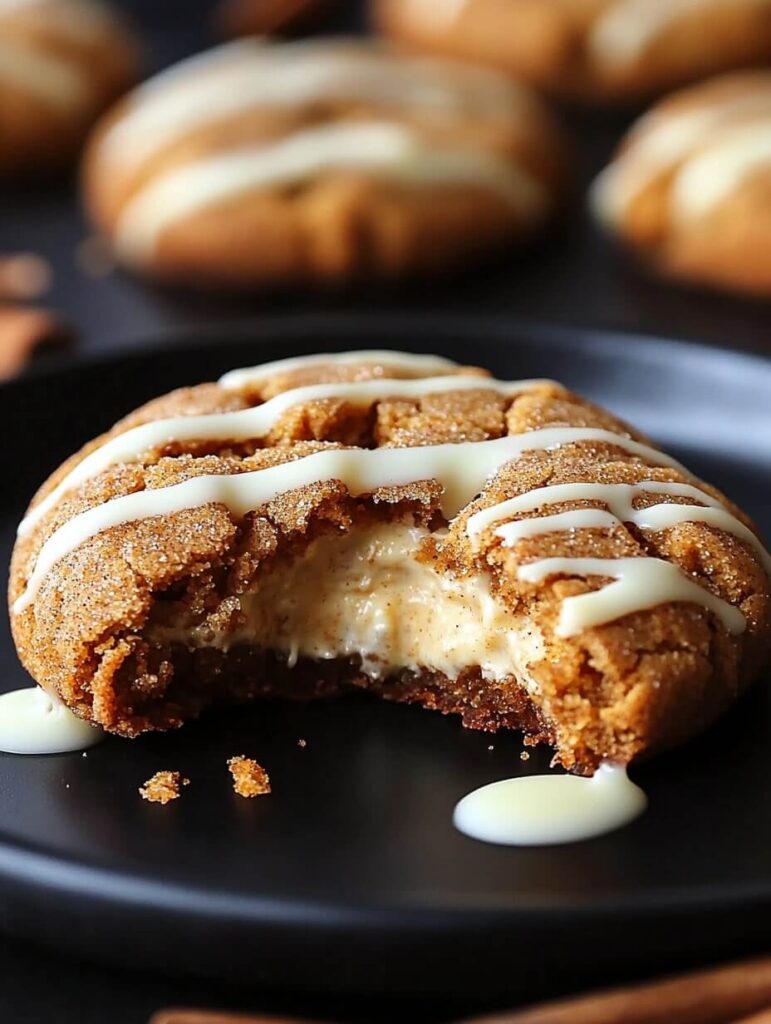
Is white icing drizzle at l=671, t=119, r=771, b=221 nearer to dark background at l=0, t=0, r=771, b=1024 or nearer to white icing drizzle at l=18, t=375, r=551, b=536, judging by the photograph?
dark background at l=0, t=0, r=771, b=1024

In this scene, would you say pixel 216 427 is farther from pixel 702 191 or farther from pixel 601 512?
pixel 702 191

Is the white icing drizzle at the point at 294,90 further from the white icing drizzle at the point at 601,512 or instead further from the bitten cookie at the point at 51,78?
the white icing drizzle at the point at 601,512

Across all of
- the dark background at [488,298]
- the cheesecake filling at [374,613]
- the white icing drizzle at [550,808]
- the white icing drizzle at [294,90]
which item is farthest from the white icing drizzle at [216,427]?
the white icing drizzle at [294,90]

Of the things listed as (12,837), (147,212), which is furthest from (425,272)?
(12,837)

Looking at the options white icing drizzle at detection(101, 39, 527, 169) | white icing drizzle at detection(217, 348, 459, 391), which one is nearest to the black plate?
white icing drizzle at detection(217, 348, 459, 391)

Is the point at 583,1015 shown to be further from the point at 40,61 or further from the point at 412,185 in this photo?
the point at 40,61

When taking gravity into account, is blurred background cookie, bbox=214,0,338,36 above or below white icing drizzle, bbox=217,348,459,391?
above
